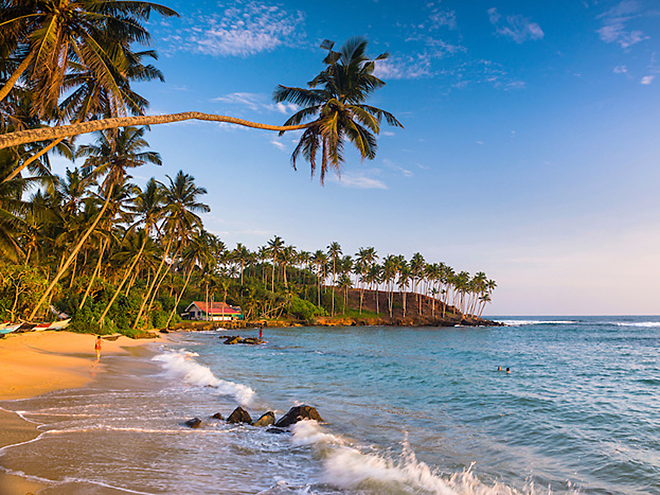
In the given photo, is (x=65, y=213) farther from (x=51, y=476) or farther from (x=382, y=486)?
(x=382, y=486)

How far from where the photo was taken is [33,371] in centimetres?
1564

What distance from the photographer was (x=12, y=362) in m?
16.8

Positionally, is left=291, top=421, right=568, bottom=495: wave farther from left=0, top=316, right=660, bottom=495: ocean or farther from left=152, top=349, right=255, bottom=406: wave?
left=152, top=349, right=255, bottom=406: wave

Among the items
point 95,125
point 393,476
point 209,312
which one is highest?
point 95,125

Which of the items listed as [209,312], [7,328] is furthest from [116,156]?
[209,312]

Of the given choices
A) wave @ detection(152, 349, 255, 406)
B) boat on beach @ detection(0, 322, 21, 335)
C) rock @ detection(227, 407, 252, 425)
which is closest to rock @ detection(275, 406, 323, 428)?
rock @ detection(227, 407, 252, 425)

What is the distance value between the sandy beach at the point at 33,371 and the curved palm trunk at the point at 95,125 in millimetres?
5301

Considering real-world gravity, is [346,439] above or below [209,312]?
above

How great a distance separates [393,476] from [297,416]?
4313mm

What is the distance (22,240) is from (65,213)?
4.72 meters

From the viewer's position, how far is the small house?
85188 millimetres

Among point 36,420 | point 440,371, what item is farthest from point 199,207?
point 36,420

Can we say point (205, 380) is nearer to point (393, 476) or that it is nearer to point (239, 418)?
point (239, 418)

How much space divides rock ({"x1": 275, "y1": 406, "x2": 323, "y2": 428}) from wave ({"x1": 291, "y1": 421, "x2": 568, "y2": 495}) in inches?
83.6
